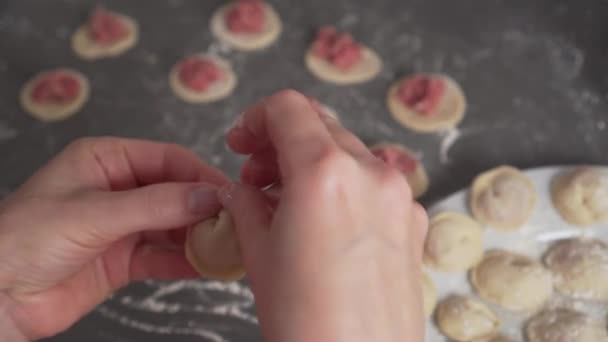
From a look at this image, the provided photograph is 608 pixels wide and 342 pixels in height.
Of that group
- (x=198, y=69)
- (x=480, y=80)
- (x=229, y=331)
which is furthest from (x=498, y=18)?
(x=229, y=331)

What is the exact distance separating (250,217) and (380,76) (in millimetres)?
926

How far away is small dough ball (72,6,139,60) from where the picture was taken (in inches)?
57.7

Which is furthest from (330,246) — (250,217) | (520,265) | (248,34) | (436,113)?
(248,34)

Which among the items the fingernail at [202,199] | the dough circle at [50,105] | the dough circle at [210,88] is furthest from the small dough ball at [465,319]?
the dough circle at [50,105]

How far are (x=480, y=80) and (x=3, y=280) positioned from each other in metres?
1.13

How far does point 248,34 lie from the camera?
1.49m

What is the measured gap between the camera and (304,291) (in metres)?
0.52

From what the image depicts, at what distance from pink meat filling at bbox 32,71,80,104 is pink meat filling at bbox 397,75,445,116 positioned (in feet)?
2.57

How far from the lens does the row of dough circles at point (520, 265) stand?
3.49 feet

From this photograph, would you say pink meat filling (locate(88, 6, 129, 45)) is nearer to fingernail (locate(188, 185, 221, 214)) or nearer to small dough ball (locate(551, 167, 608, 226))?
fingernail (locate(188, 185, 221, 214))

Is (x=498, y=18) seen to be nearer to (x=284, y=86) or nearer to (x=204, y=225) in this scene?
(x=284, y=86)

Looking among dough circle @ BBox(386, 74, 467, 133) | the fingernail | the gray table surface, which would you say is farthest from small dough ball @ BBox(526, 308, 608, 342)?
the fingernail

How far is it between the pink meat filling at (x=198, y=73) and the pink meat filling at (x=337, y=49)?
0.25m

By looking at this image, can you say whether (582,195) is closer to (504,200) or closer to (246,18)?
(504,200)
